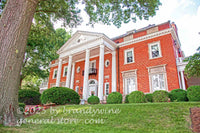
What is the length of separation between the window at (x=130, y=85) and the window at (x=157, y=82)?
2.16 meters

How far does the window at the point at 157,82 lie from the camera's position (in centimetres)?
1387

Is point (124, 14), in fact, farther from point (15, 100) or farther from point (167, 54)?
point (15, 100)

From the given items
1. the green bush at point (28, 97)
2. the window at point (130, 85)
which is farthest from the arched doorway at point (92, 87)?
the green bush at point (28, 97)

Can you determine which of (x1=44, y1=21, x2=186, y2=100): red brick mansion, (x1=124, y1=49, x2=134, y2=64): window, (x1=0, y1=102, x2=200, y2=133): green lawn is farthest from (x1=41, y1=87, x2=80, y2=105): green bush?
(x1=124, y1=49, x2=134, y2=64): window

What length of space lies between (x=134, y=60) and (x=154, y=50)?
8.17 feet

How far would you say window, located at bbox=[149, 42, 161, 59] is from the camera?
15.1m

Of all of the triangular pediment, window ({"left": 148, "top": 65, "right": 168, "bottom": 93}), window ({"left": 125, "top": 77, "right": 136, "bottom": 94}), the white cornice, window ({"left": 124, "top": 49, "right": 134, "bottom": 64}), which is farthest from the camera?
the triangular pediment

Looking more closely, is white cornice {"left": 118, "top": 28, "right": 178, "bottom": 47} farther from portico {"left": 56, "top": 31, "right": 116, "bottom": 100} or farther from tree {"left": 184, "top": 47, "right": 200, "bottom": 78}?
tree {"left": 184, "top": 47, "right": 200, "bottom": 78}

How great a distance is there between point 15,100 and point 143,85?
12661 mm

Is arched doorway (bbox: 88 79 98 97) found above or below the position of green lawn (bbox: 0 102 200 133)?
above

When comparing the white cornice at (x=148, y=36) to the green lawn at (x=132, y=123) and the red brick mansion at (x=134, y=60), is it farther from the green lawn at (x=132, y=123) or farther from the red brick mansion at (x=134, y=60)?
the green lawn at (x=132, y=123)

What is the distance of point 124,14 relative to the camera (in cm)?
1073

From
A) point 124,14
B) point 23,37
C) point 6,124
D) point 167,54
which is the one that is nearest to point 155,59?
point 167,54

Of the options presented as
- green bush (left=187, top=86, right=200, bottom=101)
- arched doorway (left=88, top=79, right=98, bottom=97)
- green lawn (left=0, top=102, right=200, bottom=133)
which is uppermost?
arched doorway (left=88, top=79, right=98, bottom=97)
